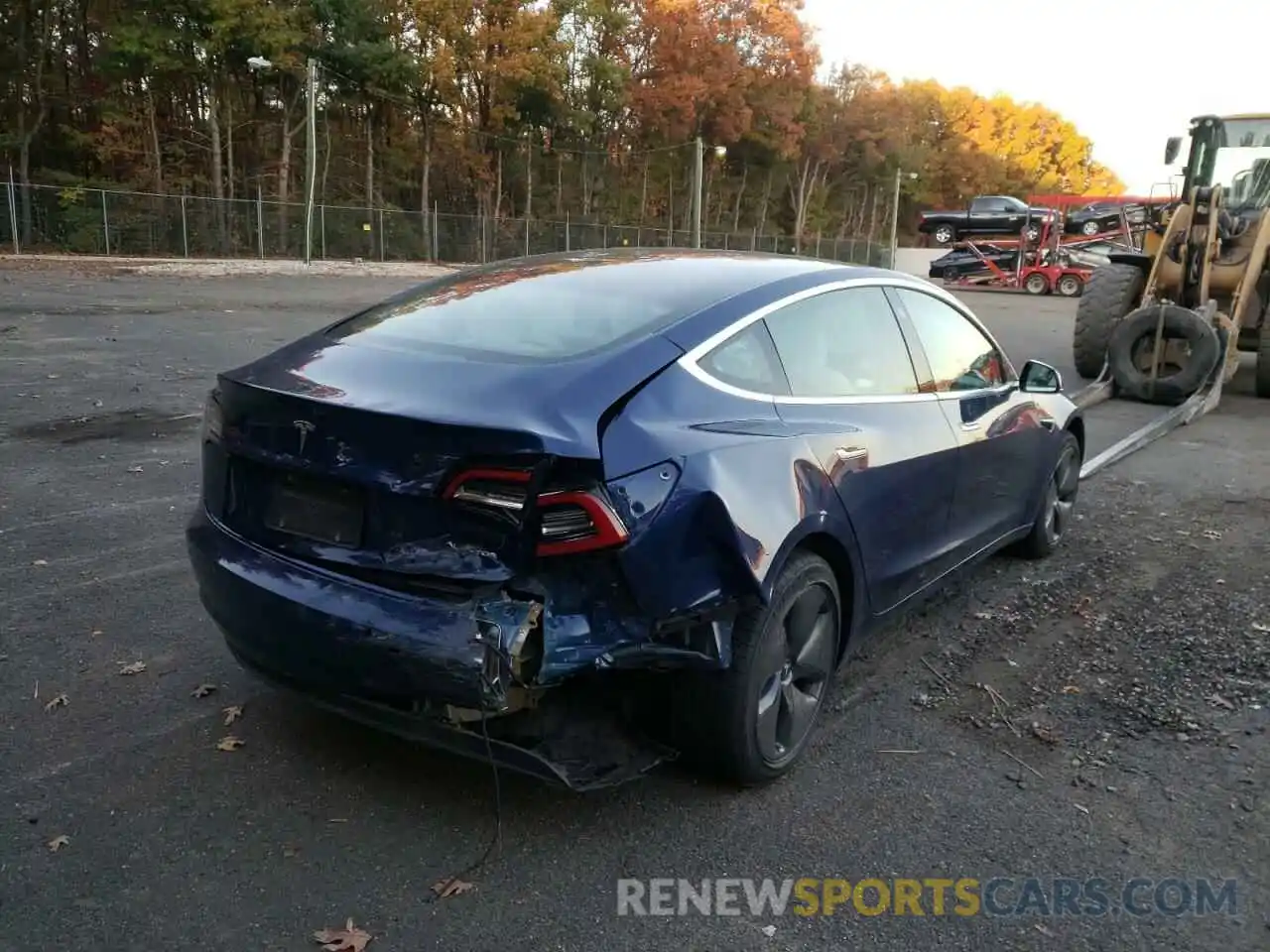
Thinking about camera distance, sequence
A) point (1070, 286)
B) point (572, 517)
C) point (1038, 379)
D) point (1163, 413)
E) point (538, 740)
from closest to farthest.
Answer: point (572, 517) → point (538, 740) → point (1038, 379) → point (1163, 413) → point (1070, 286)

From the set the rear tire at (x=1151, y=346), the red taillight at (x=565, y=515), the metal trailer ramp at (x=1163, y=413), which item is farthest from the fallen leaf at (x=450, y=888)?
the rear tire at (x=1151, y=346)

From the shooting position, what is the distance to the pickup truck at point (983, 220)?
38688mm

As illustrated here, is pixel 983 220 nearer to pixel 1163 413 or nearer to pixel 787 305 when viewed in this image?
pixel 1163 413

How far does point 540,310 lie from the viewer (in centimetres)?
357

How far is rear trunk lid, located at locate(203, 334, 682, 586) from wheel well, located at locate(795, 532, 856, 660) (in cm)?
78

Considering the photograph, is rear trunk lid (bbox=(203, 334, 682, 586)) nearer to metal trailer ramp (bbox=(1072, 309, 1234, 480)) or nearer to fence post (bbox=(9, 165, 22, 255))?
metal trailer ramp (bbox=(1072, 309, 1234, 480))

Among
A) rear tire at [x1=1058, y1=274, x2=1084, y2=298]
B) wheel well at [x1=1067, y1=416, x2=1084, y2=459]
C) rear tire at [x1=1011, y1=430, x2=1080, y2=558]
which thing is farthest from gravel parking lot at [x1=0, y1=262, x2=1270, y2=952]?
rear tire at [x1=1058, y1=274, x2=1084, y2=298]

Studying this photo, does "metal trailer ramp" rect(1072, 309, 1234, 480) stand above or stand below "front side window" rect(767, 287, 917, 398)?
below

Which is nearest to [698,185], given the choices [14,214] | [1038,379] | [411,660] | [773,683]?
[14,214]

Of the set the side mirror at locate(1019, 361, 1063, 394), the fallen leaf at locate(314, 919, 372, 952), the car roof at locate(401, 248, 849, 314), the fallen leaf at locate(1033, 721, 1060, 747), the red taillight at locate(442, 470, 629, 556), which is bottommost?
the fallen leaf at locate(314, 919, 372, 952)

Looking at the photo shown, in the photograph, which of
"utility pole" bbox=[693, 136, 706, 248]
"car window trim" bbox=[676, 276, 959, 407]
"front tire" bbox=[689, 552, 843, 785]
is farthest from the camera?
"utility pole" bbox=[693, 136, 706, 248]

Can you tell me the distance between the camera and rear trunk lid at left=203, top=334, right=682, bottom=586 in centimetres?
267

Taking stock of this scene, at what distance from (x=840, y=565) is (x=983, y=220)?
40.4 m

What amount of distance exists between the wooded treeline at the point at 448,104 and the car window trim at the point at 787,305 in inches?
1399
